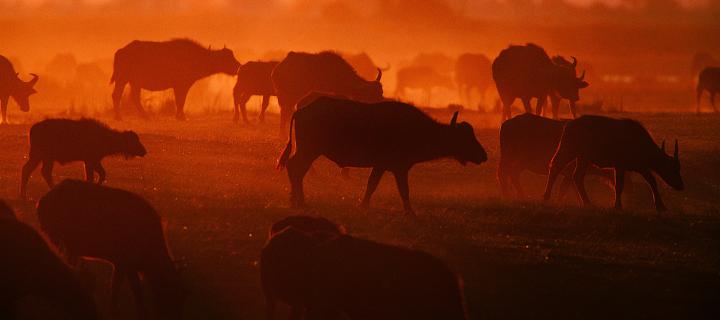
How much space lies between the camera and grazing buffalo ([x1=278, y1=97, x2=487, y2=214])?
17188 millimetres

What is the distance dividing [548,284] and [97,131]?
7.44 meters

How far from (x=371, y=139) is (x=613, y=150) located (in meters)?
4.28

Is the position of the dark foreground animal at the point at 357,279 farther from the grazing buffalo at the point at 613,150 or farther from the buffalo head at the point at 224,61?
the buffalo head at the point at 224,61

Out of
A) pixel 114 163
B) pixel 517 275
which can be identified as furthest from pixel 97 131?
pixel 517 275

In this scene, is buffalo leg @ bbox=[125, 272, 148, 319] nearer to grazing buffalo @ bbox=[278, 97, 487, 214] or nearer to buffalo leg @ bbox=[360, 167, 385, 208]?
grazing buffalo @ bbox=[278, 97, 487, 214]

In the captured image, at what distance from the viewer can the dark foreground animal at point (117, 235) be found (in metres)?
11.3

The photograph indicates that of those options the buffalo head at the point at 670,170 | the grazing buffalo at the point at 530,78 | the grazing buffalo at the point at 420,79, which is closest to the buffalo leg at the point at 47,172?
the buffalo head at the point at 670,170

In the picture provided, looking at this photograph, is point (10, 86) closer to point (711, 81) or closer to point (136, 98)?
point (136, 98)

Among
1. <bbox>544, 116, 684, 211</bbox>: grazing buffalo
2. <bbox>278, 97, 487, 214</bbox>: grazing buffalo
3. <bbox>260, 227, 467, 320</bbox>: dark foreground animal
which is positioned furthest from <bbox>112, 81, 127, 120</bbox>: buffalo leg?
<bbox>260, 227, 467, 320</bbox>: dark foreground animal

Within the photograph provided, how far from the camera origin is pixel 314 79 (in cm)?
2744

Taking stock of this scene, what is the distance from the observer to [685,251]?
50.4 feet

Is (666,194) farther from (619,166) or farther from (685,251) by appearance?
(685,251)

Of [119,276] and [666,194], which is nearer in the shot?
[119,276]

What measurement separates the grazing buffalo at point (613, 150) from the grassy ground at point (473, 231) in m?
0.67
